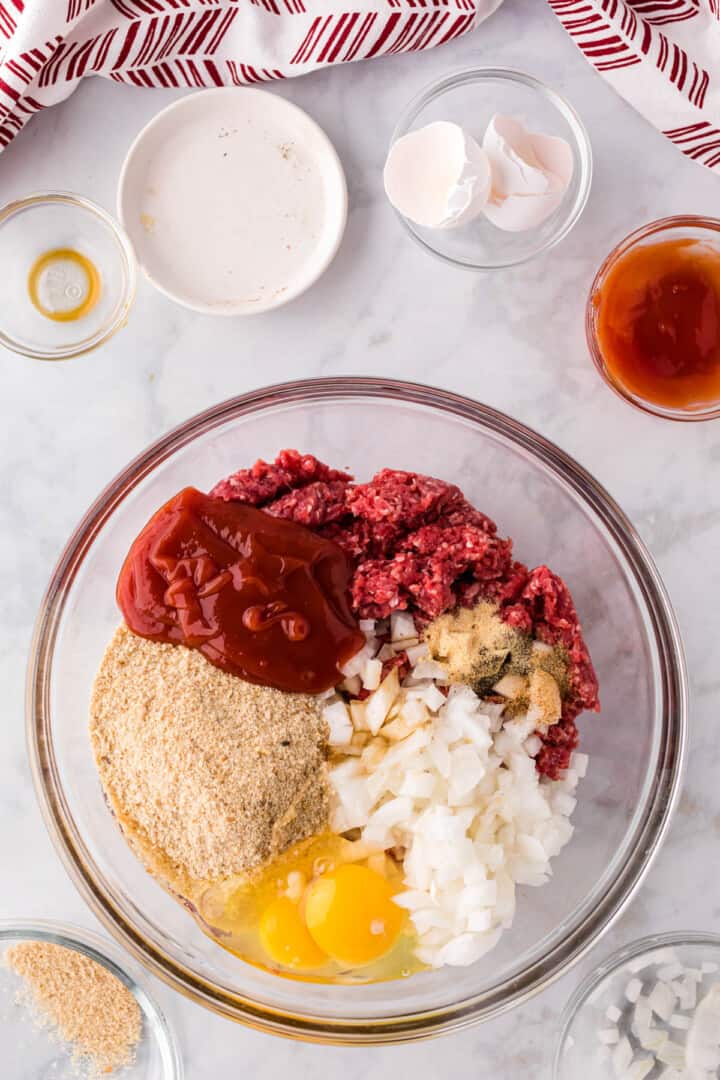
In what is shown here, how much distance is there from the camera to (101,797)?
262 centimetres

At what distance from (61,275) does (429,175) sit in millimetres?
1068

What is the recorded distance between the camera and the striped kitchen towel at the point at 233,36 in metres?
2.66

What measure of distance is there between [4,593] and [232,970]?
1.18 metres

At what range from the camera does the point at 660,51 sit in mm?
2635

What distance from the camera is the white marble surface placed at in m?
2.76

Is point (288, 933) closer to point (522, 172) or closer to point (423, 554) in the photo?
point (423, 554)

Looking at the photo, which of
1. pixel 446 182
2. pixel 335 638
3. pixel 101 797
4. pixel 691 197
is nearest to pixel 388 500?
pixel 335 638

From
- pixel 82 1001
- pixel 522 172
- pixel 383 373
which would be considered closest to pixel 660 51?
pixel 522 172

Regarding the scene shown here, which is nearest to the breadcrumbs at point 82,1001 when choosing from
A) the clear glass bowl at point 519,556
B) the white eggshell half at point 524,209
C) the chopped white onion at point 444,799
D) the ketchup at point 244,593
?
the clear glass bowl at point 519,556

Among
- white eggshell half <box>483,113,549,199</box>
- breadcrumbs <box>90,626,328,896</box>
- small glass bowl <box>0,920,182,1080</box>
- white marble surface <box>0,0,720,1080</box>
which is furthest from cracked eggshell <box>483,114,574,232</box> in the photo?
small glass bowl <box>0,920,182,1080</box>

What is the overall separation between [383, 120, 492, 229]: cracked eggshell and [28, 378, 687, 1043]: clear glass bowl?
452mm

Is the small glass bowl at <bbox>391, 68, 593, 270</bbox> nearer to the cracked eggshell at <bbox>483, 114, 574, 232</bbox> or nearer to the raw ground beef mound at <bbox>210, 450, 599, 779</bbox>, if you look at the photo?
the cracked eggshell at <bbox>483, 114, 574, 232</bbox>

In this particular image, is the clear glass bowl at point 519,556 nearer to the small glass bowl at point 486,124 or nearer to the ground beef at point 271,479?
the ground beef at point 271,479

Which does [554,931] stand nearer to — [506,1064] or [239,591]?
[506,1064]
